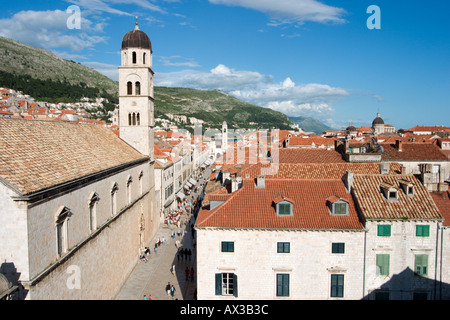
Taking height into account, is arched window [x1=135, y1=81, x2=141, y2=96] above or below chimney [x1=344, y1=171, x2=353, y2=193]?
above

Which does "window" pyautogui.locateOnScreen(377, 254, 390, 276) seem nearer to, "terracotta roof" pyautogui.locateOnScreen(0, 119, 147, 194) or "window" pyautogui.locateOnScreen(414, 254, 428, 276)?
"window" pyautogui.locateOnScreen(414, 254, 428, 276)

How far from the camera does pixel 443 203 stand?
25.6 metres

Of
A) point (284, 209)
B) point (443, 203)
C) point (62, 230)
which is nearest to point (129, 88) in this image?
point (62, 230)

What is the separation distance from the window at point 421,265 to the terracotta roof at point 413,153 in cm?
3042

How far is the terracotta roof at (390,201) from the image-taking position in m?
22.5

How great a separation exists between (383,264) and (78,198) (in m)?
19.0

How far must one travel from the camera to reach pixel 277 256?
72.7 ft

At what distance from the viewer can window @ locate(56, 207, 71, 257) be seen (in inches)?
738

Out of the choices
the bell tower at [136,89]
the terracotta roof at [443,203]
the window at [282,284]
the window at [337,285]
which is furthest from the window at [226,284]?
the bell tower at [136,89]

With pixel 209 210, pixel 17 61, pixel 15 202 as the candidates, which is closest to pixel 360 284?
pixel 209 210

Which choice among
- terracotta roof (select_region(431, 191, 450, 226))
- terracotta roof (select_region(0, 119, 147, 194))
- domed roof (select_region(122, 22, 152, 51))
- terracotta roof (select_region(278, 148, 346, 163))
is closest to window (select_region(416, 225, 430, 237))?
terracotta roof (select_region(431, 191, 450, 226))

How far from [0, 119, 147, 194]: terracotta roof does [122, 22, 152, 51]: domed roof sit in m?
11.6

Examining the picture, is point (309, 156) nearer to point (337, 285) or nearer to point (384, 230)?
point (384, 230)
